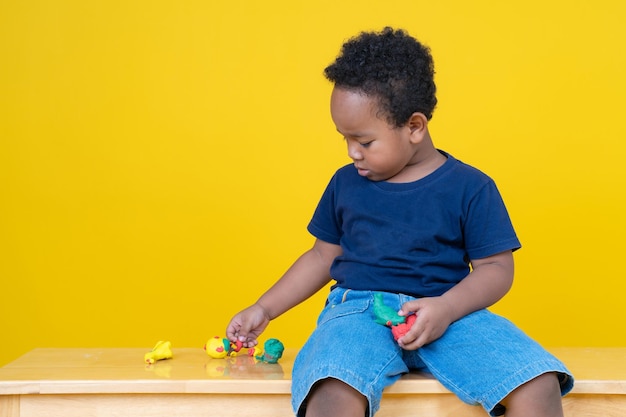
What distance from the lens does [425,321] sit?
5.17ft

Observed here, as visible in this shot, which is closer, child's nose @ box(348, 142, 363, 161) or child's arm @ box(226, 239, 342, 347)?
child's nose @ box(348, 142, 363, 161)

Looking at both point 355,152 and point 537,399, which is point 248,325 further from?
point 537,399

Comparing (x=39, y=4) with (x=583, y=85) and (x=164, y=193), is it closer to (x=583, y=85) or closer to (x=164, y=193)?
(x=164, y=193)

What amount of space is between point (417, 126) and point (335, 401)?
53 centimetres

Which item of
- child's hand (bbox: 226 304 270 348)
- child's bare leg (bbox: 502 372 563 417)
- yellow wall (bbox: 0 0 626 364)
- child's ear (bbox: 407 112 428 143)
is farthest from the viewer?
yellow wall (bbox: 0 0 626 364)

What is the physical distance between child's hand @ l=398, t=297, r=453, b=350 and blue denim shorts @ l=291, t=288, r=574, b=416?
36mm

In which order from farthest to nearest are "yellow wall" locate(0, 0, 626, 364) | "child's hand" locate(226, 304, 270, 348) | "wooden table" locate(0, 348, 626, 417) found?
"yellow wall" locate(0, 0, 626, 364) < "child's hand" locate(226, 304, 270, 348) < "wooden table" locate(0, 348, 626, 417)

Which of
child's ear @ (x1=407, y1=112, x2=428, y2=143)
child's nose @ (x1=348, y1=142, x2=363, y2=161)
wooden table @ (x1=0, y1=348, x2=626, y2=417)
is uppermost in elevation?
child's ear @ (x1=407, y1=112, x2=428, y2=143)

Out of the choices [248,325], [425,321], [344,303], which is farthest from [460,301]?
[248,325]

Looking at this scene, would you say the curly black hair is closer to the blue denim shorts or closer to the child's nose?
the child's nose

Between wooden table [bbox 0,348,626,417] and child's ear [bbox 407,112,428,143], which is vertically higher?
child's ear [bbox 407,112,428,143]

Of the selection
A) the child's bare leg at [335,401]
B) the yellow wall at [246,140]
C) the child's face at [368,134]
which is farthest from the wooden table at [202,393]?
the yellow wall at [246,140]

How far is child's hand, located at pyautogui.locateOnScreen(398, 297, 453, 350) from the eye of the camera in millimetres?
1576

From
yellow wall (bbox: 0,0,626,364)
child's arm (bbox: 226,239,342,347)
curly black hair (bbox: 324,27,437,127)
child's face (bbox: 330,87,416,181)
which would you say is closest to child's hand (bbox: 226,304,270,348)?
child's arm (bbox: 226,239,342,347)
